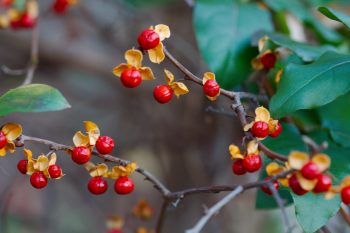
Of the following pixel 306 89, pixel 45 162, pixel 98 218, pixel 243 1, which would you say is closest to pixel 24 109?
pixel 45 162

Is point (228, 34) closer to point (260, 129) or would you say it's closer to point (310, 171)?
point (260, 129)

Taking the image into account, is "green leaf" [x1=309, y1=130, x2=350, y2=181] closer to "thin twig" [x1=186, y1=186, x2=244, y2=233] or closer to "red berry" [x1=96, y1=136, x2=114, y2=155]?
"thin twig" [x1=186, y1=186, x2=244, y2=233]

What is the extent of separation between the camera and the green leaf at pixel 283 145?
0.86 meters

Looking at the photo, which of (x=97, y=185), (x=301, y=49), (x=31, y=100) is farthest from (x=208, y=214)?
(x=301, y=49)

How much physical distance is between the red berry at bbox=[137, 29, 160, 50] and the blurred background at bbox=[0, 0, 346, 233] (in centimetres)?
91

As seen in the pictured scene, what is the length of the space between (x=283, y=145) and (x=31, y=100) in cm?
41

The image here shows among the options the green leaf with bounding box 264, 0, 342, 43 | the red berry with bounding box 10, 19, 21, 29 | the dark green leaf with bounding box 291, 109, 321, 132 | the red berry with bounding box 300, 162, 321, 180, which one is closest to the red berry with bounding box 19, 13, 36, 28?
the red berry with bounding box 10, 19, 21, 29

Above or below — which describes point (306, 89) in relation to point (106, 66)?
above

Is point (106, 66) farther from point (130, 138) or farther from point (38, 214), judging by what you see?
point (38, 214)

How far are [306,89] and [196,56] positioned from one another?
1010 millimetres

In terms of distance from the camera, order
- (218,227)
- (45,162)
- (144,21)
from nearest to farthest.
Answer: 1. (45,162)
2. (218,227)
3. (144,21)

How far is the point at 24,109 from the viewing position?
694 millimetres

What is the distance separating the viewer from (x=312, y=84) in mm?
764

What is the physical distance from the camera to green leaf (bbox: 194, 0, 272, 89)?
96 cm
